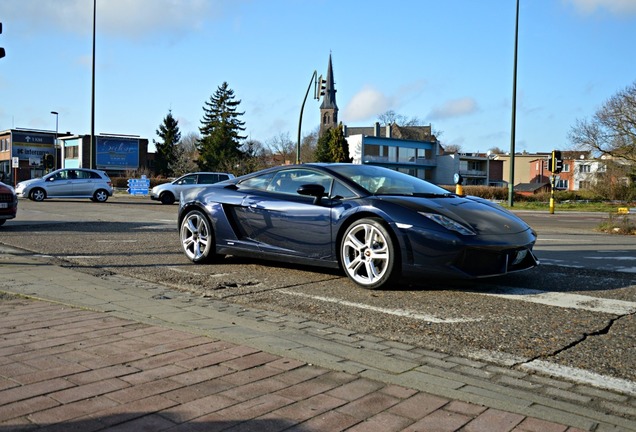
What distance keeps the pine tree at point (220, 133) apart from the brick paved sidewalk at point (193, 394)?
76.9 meters

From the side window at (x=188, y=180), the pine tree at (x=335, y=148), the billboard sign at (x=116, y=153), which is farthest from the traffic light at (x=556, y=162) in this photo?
the billboard sign at (x=116, y=153)

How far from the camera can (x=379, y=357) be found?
→ 149 inches

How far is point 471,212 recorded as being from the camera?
20.1 ft

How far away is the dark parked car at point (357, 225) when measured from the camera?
18.9ft

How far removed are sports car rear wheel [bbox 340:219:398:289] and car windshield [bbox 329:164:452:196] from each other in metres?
0.53

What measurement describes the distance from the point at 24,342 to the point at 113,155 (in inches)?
3357

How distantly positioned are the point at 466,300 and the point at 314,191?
1979 mm

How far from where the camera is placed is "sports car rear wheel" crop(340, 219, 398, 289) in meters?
5.96

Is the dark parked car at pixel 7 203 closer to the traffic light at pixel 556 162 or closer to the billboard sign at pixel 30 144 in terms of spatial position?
the traffic light at pixel 556 162

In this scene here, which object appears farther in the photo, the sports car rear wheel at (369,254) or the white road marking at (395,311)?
the sports car rear wheel at (369,254)

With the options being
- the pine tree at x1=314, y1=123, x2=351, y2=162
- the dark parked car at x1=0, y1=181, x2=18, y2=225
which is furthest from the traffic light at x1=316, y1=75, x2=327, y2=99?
the pine tree at x1=314, y1=123, x2=351, y2=162

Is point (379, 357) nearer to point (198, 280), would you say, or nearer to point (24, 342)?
point (24, 342)

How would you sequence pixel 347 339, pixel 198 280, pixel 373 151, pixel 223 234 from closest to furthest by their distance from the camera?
pixel 347 339
pixel 198 280
pixel 223 234
pixel 373 151

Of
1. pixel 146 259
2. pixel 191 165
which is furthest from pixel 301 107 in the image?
pixel 191 165
